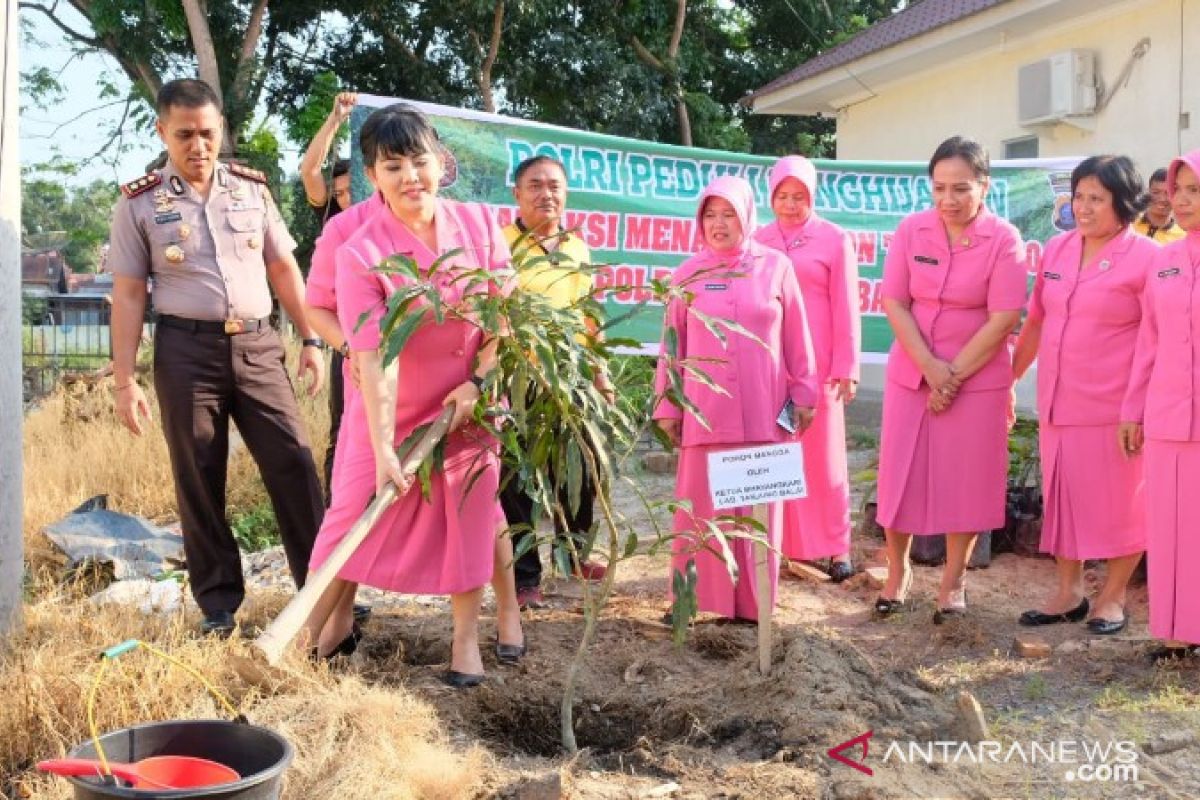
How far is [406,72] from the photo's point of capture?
16641 millimetres

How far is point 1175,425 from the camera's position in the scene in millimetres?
4434

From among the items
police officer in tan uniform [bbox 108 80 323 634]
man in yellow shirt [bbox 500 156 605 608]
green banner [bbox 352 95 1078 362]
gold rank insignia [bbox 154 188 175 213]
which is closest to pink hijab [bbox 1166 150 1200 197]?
man in yellow shirt [bbox 500 156 605 608]

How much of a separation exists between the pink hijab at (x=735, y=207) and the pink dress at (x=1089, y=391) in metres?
1.28

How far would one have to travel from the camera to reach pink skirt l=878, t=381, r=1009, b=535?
5078 mm

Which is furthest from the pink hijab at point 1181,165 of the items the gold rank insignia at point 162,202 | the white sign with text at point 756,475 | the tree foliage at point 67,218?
the tree foliage at point 67,218

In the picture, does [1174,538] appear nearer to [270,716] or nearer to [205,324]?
[270,716]

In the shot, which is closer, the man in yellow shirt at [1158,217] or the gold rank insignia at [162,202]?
the gold rank insignia at [162,202]

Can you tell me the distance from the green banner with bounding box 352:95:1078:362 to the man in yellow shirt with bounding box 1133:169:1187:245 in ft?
6.38

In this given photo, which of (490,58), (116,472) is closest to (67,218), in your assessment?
(490,58)

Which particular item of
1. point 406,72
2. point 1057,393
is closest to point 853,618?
point 1057,393

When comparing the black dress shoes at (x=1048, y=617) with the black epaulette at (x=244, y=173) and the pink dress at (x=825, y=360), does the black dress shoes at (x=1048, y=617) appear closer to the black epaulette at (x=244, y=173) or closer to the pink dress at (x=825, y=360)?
the pink dress at (x=825, y=360)

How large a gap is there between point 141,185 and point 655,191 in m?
3.73

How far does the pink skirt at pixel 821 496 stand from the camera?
5.69 meters

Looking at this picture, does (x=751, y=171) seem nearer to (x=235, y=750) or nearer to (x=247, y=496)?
(x=247, y=496)
